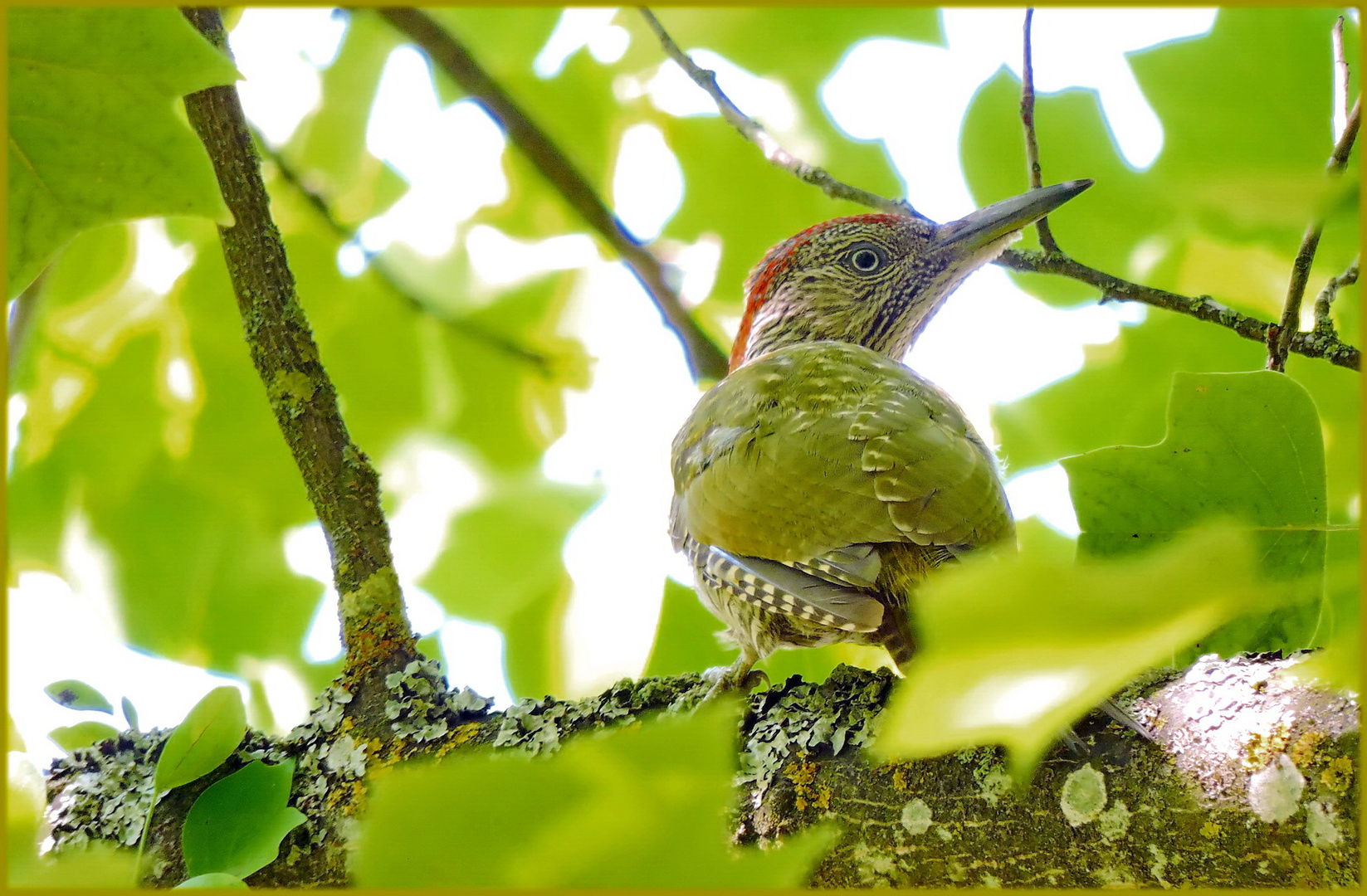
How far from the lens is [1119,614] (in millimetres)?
719

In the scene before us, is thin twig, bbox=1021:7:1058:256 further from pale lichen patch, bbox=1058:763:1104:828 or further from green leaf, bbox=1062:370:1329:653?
pale lichen patch, bbox=1058:763:1104:828

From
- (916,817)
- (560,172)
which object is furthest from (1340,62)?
(560,172)

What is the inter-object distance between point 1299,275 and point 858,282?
2.11m

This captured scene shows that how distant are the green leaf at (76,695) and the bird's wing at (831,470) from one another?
1411 millimetres

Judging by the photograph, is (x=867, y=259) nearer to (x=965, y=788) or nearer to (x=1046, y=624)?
(x=965, y=788)

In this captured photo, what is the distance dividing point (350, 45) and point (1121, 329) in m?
2.87

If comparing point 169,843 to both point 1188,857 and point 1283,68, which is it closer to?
point 1188,857

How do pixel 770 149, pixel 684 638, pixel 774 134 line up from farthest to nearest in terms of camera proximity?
pixel 774 134 → pixel 684 638 → pixel 770 149

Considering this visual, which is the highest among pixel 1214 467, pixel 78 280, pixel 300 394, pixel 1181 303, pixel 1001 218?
pixel 78 280

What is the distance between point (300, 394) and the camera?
2471mm

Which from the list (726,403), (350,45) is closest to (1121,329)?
(726,403)

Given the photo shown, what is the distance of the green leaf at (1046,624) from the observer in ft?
2.28

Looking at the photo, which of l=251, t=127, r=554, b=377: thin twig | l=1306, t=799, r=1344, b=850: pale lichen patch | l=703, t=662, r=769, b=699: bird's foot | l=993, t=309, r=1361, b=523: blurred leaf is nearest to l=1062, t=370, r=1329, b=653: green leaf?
l=1306, t=799, r=1344, b=850: pale lichen patch

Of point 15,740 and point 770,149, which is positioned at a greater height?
point 770,149
